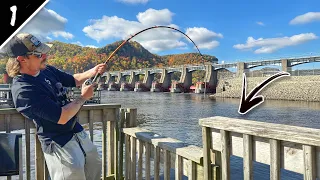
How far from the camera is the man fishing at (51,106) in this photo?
221cm

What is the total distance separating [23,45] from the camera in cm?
225

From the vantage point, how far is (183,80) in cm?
7831

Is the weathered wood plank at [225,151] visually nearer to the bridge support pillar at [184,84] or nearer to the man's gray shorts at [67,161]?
the man's gray shorts at [67,161]

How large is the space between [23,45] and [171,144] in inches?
72.5

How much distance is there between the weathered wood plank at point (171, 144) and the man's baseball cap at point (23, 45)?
1.68 metres

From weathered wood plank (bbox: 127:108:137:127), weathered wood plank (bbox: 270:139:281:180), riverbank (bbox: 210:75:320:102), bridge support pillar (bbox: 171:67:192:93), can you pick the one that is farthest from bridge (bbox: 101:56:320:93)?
weathered wood plank (bbox: 270:139:281:180)

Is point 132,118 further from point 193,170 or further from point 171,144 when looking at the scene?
point 193,170

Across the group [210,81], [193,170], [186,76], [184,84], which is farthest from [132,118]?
[186,76]

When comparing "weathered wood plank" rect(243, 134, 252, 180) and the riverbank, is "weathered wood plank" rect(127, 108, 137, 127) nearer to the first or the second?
"weathered wood plank" rect(243, 134, 252, 180)

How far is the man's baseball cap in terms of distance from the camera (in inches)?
86.3

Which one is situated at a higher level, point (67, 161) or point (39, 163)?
point (67, 161)

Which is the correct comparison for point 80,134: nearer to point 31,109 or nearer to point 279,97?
point 31,109

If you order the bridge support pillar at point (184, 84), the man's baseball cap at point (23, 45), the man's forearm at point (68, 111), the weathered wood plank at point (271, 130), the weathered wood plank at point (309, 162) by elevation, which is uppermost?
the bridge support pillar at point (184, 84)

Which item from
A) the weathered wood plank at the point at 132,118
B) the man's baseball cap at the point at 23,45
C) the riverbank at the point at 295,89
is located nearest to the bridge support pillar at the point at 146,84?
the riverbank at the point at 295,89
